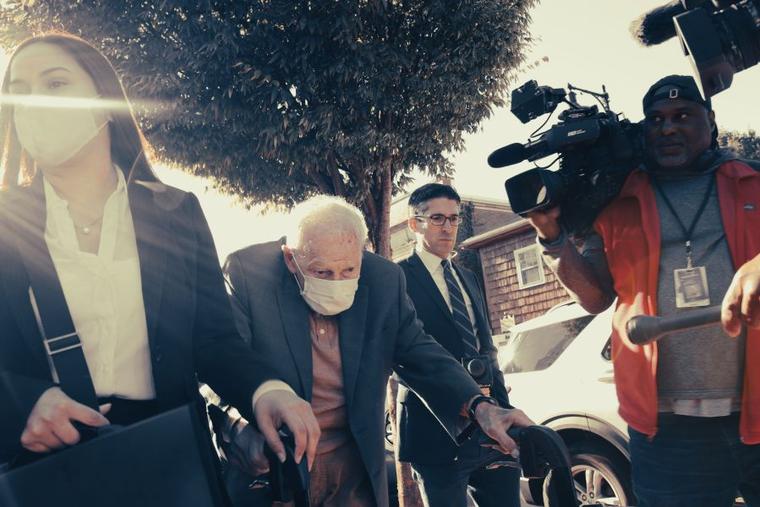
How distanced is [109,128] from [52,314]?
57 centimetres

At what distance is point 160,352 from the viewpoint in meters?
1.44

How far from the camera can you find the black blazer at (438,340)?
3268 mm

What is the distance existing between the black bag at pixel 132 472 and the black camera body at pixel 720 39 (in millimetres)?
1650

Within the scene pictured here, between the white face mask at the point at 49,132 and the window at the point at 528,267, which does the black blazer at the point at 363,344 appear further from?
the window at the point at 528,267

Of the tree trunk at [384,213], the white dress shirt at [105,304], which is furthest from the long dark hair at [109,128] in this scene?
the tree trunk at [384,213]

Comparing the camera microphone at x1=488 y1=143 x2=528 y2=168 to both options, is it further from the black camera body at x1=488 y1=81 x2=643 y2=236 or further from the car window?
the car window

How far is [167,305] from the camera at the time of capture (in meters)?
1.49

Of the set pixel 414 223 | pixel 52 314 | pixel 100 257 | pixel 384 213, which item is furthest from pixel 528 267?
pixel 52 314

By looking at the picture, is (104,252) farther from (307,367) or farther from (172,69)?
(172,69)

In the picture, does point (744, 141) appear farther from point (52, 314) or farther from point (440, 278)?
point (52, 314)

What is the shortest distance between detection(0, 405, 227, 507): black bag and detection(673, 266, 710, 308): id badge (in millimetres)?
1739

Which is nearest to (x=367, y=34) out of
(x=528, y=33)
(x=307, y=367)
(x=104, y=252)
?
(x=528, y=33)

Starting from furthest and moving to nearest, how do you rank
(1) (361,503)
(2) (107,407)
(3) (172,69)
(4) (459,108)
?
(4) (459,108)
(3) (172,69)
(1) (361,503)
(2) (107,407)

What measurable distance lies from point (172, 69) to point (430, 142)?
2.83 m
